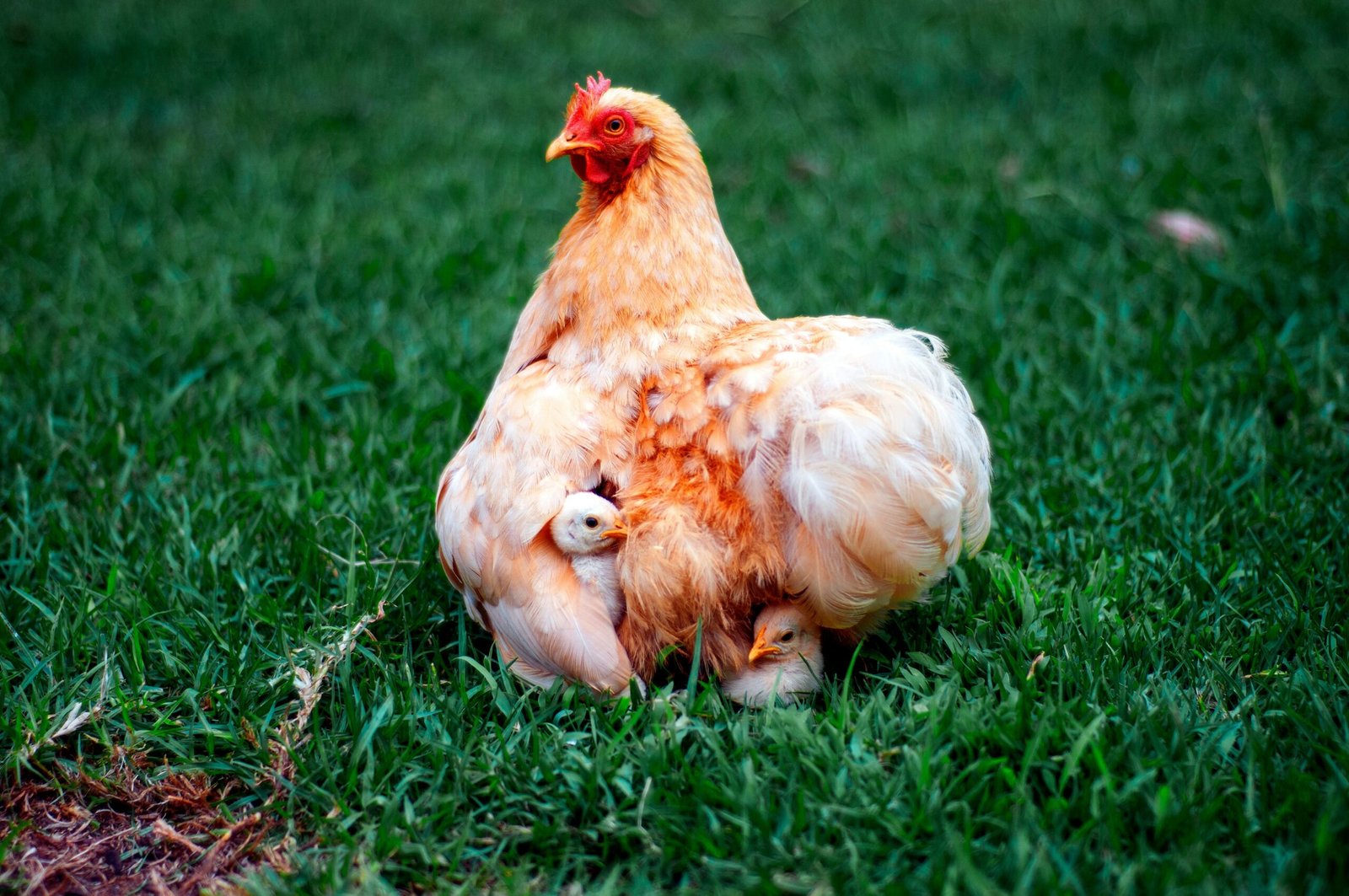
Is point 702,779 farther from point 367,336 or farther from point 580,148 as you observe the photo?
point 367,336

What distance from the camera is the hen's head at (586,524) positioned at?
2.15 metres

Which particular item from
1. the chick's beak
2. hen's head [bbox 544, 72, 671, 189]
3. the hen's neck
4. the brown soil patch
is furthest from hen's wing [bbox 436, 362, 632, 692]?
the brown soil patch

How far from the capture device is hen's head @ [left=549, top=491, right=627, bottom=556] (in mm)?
2150

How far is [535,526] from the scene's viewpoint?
7.14ft

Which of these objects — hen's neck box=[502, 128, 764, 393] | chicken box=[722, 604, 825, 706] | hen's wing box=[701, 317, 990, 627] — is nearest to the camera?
hen's wing box=[701, 317, 990, 627]

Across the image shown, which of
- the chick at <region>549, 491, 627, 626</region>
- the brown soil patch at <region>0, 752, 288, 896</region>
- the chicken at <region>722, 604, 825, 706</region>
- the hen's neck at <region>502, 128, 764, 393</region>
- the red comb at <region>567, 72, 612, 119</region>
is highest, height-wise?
the red comb at <region>567, 72, 612, 119</region>

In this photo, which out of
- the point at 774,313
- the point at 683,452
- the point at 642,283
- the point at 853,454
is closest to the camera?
the point at 853,454

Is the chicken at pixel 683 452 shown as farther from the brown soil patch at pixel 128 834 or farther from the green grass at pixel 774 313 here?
the brown soil patch at pixel 128 834

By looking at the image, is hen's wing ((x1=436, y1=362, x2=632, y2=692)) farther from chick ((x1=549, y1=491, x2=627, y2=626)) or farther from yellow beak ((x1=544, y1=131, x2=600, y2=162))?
yellow beak ((x1=544, y1=131, x2=600, y2=162))

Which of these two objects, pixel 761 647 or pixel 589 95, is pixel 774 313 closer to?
pixel 589 95

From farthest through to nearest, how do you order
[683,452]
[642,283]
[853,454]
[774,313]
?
[774,313]
[642,283]
[683,452]
[853,454]

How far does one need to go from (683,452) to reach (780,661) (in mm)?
502

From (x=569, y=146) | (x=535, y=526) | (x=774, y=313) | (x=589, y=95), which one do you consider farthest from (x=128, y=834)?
(x=774, y=313)

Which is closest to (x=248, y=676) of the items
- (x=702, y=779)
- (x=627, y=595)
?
(x=627, y=595)
